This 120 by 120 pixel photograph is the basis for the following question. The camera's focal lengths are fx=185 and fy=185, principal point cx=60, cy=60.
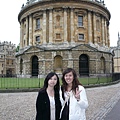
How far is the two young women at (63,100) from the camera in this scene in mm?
2824

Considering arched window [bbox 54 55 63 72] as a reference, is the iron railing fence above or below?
below

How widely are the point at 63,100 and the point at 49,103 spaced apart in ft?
0.76

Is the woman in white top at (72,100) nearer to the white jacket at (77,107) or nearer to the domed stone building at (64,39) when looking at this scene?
the white jacket at (77,107)

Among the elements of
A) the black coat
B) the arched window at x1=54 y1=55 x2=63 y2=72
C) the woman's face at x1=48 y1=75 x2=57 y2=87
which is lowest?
the black coat

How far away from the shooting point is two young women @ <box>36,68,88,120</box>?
2824mm

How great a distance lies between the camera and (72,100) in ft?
9.36

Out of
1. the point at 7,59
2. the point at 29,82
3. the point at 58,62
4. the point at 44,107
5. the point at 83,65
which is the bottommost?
the point at 29,82

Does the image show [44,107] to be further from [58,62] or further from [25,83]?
[58,62]

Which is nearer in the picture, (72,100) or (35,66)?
(72,100)

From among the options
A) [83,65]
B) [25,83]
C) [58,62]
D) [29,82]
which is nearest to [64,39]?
[58,62]

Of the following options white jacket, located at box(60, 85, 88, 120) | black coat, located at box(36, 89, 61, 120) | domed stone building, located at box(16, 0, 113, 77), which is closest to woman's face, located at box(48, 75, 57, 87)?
black coat, located at box(36, 89, 61, 120)

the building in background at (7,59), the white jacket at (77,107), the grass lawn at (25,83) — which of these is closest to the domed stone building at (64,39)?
the grass lawn at (25,83)

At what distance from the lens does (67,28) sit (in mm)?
33250

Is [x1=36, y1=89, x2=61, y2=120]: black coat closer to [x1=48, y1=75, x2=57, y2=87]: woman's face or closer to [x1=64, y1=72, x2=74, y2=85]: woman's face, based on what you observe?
[x1=48, y1=75, x2=57, y2=87]: woman's face
